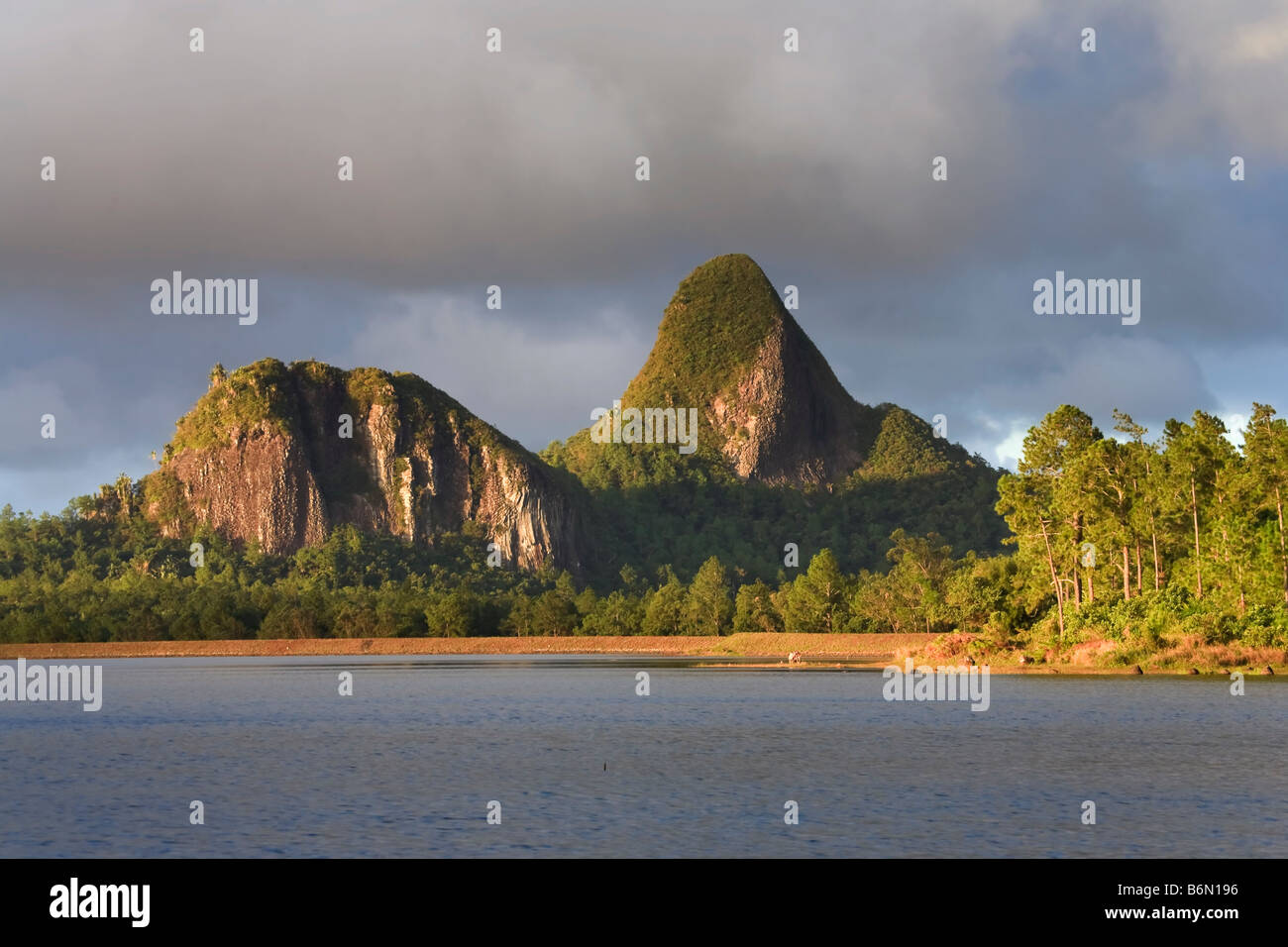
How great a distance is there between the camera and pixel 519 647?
7106 inches

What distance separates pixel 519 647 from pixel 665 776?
458ft

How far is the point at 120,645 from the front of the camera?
177000 millimetres

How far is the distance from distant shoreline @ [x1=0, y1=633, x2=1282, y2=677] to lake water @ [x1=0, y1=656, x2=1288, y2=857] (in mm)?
67411

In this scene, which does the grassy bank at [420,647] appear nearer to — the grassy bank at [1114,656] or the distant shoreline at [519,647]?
the distant shoreline at [519,647]

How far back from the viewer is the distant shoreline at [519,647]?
146 m

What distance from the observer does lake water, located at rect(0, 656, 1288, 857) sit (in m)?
30.7

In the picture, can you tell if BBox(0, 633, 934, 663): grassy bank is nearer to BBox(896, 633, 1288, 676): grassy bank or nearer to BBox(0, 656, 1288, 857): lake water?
BBox(896, 633, 1288, 676): grassy bank

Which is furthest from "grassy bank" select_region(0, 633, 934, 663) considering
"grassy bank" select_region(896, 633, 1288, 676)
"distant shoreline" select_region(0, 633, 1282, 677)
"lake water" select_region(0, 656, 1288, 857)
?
"lake water" select_region(0, 656, 1288, 857)

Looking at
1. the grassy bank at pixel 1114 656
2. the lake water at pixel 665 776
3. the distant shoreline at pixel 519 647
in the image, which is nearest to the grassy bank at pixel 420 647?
the distant shoreline at pixel 519 647

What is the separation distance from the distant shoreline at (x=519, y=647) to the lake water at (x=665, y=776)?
67.4 m

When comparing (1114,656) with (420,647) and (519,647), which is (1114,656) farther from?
(420,647)

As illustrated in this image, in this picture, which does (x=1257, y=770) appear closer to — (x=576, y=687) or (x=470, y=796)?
(x=470, y=796)

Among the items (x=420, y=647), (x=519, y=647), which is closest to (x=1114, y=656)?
(x=519, y=647)
